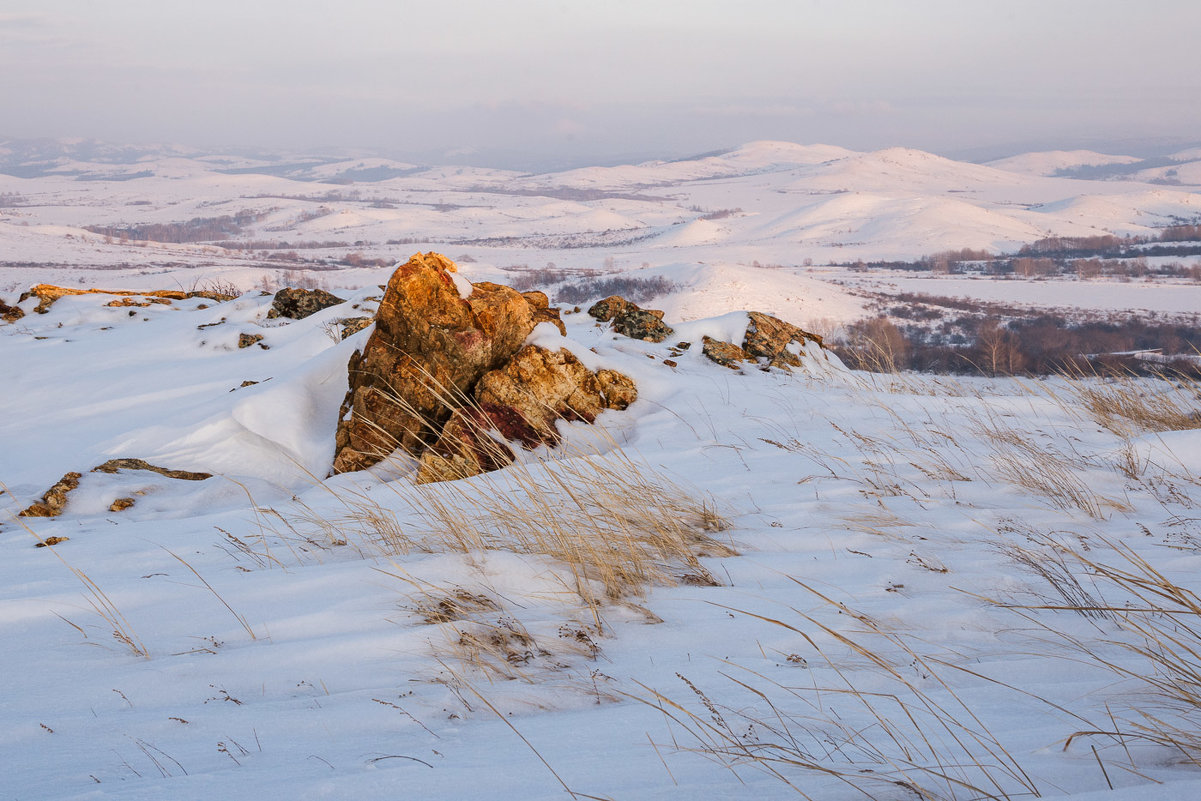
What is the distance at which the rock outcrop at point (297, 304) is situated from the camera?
1006 cm

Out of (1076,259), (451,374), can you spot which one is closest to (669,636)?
(451,374)

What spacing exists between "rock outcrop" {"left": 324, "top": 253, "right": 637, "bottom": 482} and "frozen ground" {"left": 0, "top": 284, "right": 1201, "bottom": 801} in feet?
1.71

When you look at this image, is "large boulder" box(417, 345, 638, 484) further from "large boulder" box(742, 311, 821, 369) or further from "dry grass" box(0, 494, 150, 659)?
"large boulder" box(742, 311, 821, 369)

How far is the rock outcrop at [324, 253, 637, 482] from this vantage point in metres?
4.93

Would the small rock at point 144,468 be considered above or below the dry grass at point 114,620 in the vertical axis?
below

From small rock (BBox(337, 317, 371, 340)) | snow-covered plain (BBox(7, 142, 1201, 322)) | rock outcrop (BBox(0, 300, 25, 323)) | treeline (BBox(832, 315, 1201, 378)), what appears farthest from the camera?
snow-covered plain (BBox(7, 142, 1201, 322))

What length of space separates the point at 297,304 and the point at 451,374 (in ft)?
20.5

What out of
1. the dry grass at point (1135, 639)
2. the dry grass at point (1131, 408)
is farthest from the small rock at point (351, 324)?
the dry grass at point (1135, 639)

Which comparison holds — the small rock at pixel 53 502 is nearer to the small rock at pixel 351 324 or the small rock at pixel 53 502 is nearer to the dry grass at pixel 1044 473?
the small rock at pixel 351 324

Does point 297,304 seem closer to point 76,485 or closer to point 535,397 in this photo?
point 76,485

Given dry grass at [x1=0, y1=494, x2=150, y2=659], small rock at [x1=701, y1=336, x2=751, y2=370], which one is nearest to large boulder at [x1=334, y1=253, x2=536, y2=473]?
dry grass at [x1=0, y1=494, x2=150, y2=659]

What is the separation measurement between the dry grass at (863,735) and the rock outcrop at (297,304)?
31.7 feet

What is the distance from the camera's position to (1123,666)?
1.68 metres

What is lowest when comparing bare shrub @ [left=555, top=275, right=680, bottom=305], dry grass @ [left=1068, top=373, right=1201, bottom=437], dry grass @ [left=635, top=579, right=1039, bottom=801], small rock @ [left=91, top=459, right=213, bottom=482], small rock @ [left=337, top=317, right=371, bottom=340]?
bare shrub @ [left=555, top=275, right=680, bottom=305]
